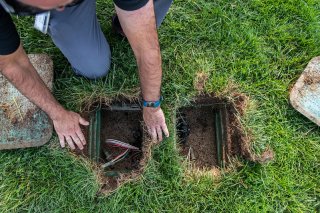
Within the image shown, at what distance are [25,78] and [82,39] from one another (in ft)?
1.36

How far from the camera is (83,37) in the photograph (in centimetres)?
201

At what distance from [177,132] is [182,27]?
2.21ft

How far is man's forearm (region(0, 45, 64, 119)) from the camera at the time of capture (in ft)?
5.44

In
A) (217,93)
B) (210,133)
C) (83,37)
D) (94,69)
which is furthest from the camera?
(210,133)

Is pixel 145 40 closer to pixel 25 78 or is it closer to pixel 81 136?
pixel 25 78

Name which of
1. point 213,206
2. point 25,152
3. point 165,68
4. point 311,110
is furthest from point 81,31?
point 311,110

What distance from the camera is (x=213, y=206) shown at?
2.14m

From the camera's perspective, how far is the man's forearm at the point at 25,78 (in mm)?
1658

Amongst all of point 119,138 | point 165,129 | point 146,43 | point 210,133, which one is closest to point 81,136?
point 119,138

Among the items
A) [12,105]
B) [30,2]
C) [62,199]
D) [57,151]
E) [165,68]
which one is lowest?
[62,199]

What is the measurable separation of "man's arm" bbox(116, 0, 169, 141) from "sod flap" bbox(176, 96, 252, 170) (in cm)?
44

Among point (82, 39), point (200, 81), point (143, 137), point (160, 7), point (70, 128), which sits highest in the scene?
point (160, 7)

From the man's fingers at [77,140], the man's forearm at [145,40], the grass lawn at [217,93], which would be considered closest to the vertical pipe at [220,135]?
the grass lawn at [217,93]

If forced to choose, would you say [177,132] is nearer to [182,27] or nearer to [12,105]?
[182,27]
